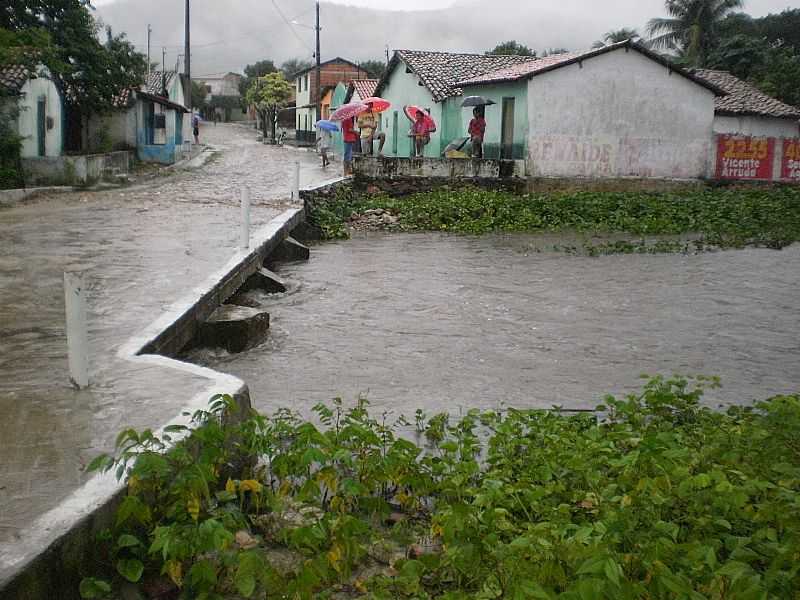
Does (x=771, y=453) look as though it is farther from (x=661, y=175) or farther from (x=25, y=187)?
(x=661, y=175)

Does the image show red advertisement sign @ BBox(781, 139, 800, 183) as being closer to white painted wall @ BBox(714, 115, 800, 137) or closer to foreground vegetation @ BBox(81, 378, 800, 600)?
white painted wall @ BBox(714, 115, 800, 137)

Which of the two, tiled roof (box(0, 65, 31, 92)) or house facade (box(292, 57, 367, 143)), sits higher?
house facade (box(292, 57, 367, 143))

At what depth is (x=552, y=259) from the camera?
14914mm

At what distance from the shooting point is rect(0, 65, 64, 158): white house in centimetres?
2200

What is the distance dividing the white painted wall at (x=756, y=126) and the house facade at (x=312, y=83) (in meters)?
28.0

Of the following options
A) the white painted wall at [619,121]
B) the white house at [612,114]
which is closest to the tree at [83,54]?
the white house at [612,114]

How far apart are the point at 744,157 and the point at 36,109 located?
20921 millimetres

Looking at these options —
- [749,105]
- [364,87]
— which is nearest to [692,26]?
[749,105]

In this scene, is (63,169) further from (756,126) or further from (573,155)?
(756,126)

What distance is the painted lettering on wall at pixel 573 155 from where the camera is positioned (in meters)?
25.0

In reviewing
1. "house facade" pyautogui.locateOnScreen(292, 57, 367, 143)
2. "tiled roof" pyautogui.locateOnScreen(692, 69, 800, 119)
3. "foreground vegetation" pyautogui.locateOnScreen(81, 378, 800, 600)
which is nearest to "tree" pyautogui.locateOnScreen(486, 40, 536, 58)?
"house facade" pyautogui.locateOnScreen(292, 57, 367, 143)

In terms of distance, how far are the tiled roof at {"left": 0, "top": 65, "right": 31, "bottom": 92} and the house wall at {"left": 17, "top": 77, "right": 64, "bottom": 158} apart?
34cm

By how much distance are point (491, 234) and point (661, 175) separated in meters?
10.1

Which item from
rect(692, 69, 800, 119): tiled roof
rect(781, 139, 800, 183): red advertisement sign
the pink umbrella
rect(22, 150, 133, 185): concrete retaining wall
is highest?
rect(692, 69, 800, 119): tiled roof
